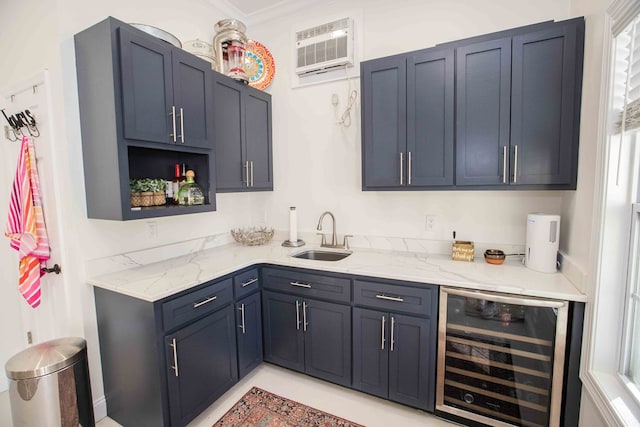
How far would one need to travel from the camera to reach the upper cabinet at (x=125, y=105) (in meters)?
1.62

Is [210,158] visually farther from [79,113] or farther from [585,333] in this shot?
[585,333]

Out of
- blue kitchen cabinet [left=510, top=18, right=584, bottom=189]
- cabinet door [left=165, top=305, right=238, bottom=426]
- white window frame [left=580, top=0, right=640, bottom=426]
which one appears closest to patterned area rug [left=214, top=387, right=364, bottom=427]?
cabinet door [left=165, top=305, right=238, bottom=426]

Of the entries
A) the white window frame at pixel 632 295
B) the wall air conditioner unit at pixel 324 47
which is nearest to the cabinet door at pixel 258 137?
the wall air conditioner unit at pixel 324 47

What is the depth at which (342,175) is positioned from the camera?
274 cm

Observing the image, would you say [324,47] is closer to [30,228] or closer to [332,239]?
[332,239]

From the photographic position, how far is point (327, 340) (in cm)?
217

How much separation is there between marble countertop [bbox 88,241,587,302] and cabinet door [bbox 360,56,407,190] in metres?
0.61

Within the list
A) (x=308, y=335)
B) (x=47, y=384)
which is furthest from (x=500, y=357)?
(x=47, y=384)

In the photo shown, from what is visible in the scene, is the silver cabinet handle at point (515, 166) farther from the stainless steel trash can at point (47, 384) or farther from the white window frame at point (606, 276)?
the stainless steel trash can at point (47, 384)

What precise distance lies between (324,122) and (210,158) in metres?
1.12

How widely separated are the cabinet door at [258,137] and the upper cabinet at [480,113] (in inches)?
42.3

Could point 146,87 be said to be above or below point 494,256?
above

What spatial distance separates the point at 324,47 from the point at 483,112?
1.52 m

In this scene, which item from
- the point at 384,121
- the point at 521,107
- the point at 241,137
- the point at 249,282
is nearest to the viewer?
the point at 521,107
